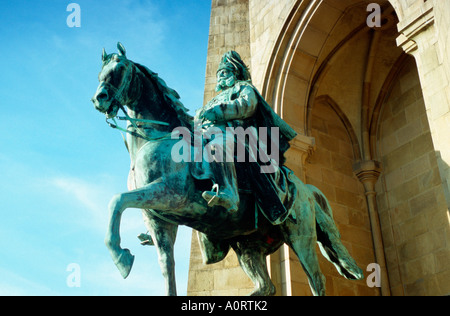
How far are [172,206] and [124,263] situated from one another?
64 cm

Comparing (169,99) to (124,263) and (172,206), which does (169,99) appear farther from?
(124,263)

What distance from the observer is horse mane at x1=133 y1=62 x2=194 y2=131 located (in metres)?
4.98

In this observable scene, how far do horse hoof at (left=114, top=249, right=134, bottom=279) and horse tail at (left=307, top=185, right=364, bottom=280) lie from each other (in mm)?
2153

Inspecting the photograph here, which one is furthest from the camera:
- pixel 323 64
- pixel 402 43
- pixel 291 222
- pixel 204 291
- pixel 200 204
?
pixel 323 64

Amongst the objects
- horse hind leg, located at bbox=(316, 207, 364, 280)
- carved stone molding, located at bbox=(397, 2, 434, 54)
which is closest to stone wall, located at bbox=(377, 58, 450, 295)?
carved stone molding, located at bbox=(397, 2, 434, 54)

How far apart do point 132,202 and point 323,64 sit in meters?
6.06

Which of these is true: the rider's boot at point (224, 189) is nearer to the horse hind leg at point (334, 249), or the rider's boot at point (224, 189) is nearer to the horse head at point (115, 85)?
the horse head at point (115, 85)

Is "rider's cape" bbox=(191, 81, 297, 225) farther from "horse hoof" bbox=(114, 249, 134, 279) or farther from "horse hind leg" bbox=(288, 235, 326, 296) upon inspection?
"horse hoof" bbox=(114, 249, 134, 279)

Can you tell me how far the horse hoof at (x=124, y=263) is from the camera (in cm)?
404

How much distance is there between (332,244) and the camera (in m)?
5.43

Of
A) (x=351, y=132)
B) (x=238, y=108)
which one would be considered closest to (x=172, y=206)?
(x=238, y=108)
